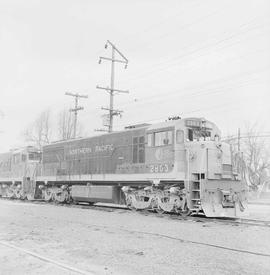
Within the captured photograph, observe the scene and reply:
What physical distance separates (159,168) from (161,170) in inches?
5.1

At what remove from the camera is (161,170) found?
1596 centimetres

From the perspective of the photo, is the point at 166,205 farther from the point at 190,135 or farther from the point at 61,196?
the point at 61,196

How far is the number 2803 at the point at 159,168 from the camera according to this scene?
1579cm

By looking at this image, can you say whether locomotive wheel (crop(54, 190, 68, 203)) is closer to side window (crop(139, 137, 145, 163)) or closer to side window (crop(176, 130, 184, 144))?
side window (crop(139, 137, 145, 163))

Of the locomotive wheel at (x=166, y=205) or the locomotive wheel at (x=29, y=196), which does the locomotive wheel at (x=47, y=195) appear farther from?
the locomotive wheel at (x=166, y=205)

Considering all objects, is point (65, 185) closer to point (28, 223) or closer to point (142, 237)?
point (28, 223)

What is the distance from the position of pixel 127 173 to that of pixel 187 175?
3317 mm

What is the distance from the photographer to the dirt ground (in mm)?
6656

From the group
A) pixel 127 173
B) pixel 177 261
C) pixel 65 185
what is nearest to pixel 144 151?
pixel 127 173

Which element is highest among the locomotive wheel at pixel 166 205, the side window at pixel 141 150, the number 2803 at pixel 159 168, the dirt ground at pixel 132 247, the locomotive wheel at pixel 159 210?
the side window at pixel 141 150

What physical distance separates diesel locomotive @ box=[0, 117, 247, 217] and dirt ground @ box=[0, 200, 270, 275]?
7.41 feet

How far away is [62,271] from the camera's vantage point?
636 cm

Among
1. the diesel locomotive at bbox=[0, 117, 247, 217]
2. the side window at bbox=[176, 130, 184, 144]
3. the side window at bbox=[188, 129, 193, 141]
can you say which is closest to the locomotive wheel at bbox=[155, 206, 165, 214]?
the diesel locomotive at bbox=[0, 117, 247, 217]

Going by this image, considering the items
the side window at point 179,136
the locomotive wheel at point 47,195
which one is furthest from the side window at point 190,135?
the locomotive wheel at point 47,195
